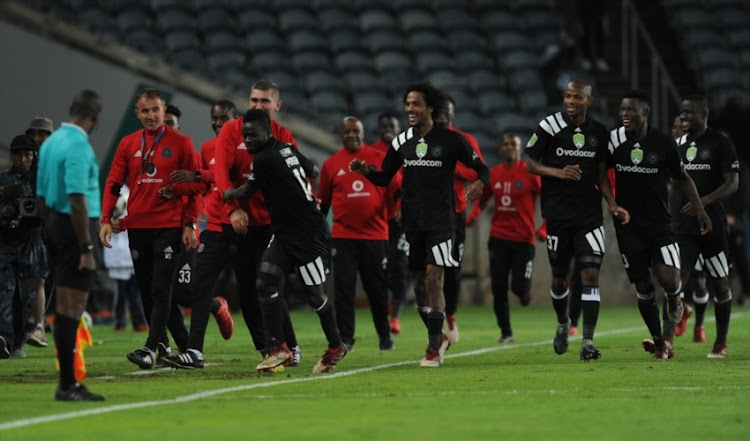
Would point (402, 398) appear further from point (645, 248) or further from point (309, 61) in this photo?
point (309, 61)

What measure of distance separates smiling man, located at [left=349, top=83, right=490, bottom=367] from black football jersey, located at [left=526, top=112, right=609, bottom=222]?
86cm

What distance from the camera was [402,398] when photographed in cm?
910

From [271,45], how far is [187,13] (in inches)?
88.0

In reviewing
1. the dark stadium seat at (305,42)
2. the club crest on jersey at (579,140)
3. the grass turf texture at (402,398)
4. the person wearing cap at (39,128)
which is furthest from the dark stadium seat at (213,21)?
the club crest on jersey at (579,140)

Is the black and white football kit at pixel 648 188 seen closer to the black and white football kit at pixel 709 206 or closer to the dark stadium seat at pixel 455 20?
the black and white football kit at pixel 709 206

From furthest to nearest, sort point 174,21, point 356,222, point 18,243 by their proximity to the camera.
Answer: point 174,21 → point 356,222 → point 18,243

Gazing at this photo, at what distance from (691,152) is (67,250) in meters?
6.54

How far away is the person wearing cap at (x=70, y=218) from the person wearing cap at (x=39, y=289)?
17.2 ft

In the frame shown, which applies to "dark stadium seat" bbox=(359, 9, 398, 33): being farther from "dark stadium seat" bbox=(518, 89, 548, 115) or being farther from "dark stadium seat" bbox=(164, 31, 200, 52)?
"dark stadium seat" bbox=(518, 89, 548, 115)

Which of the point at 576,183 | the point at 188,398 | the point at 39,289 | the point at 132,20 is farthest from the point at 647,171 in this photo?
the point at 132,20

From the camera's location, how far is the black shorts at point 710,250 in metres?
13.2

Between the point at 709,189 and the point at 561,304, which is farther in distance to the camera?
the point at 709,189

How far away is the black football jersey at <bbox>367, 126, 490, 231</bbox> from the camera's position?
11.8 m

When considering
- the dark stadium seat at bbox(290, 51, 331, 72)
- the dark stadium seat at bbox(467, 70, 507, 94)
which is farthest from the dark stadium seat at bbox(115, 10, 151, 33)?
the dark stadium seat at bbox(467, 70, 507, 94)
